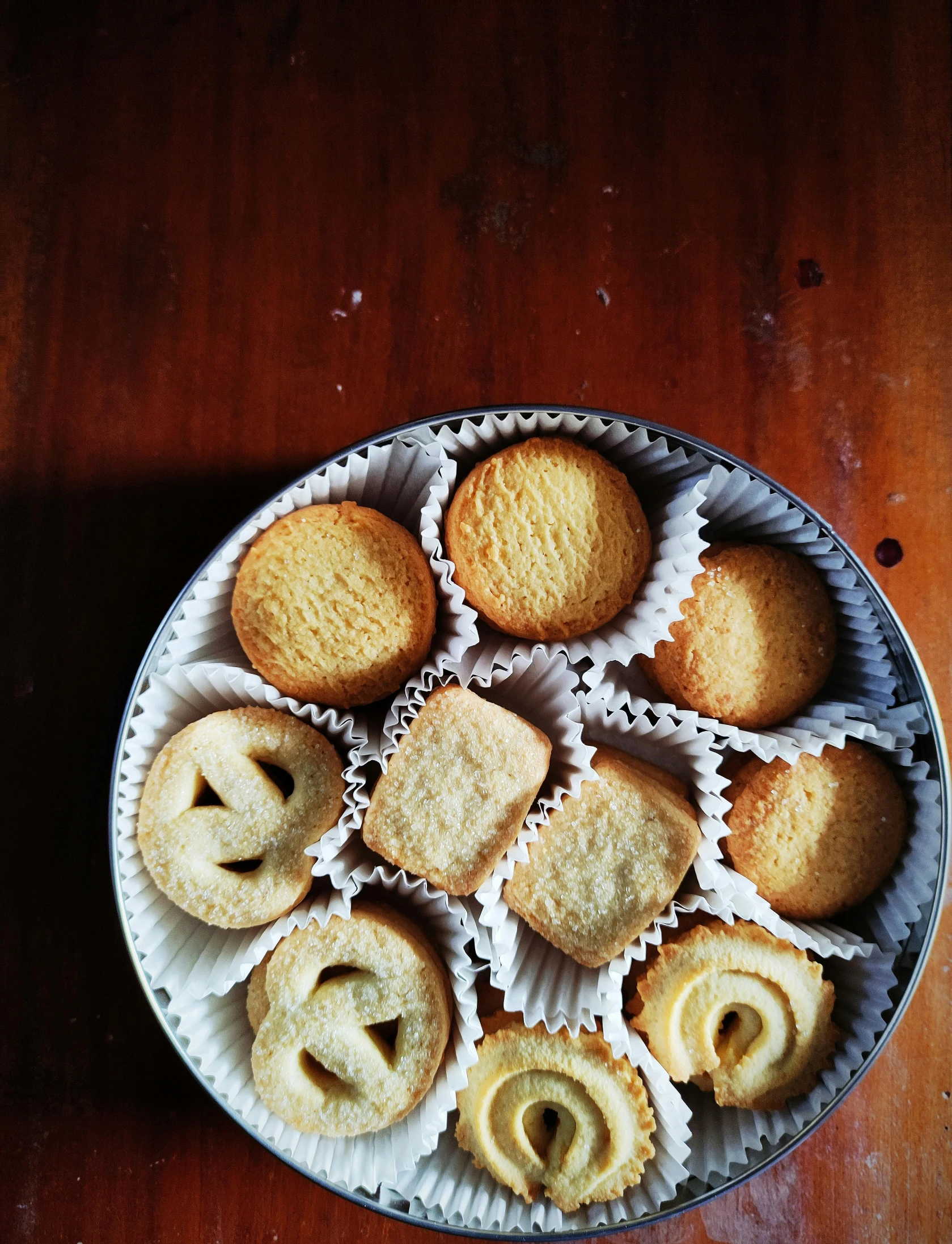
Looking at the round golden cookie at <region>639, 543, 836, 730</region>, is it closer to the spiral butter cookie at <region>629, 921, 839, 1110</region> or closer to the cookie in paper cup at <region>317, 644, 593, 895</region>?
the cookie in paper cup at <region>317, 644, 593, 895</region>

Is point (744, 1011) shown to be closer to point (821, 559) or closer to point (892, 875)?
point (892, 875)

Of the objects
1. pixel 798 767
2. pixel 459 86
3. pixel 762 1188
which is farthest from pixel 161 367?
pixel 762 1188

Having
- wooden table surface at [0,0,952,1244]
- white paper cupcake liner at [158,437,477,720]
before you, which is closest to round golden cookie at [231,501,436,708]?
white paper cupcake liner at [158,437,477,720]

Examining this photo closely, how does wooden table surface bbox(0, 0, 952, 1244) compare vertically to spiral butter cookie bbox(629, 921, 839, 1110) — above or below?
above

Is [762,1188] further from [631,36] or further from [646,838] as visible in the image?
[631,36]

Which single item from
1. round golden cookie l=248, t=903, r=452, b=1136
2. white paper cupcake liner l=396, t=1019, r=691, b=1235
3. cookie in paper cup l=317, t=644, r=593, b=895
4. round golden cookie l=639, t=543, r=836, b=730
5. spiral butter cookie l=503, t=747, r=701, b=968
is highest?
round golden cookie l=639, t=543, r=836, b=730
